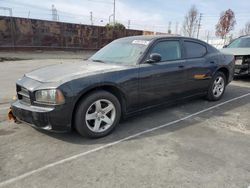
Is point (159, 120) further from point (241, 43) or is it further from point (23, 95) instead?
point (241, 43)

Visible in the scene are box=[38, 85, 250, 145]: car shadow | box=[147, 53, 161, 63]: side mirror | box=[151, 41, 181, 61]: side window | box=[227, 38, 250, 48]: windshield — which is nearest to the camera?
box=[38, 85, 250, 145]: car shadow

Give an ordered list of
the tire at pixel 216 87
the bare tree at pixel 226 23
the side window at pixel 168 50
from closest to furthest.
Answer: the side window at pixel 168 50 < the tire at pixel 216 87 < the bare tree at pixel 226 23

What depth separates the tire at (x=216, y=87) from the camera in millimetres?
5355

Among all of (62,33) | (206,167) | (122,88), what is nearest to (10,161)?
(122,88)

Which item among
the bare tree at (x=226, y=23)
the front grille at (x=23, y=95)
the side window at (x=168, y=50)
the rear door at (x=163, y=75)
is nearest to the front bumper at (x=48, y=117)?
the front grille at (x=23, y=95)

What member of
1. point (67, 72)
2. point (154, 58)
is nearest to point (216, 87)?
point (154, 58)

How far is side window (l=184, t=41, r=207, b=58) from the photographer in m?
4.75

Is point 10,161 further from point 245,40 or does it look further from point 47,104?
point 245,40

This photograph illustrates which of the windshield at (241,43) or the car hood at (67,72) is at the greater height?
the windshield at (241,43)

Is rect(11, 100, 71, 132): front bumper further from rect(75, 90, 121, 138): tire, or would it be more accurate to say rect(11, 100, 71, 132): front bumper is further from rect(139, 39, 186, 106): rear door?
rect(139, 39, 186, 106): rear door

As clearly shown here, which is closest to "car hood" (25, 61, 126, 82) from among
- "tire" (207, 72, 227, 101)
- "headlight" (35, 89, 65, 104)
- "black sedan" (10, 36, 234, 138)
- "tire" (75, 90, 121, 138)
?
"black sedan" (10, 36, 234, 138)

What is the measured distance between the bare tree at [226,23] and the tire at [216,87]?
142ft

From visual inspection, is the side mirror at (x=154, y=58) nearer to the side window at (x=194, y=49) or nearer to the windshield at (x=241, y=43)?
the side window at (x=194, y=49)

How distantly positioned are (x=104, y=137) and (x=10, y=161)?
4.32 feet
